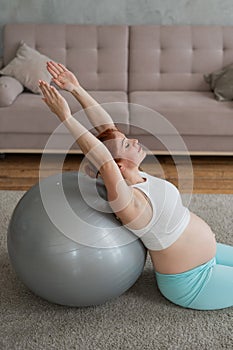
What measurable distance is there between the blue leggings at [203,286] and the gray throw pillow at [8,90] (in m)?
2.09

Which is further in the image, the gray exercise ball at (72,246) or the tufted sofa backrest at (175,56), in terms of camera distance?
the tufted sofa backrest at (175,56)

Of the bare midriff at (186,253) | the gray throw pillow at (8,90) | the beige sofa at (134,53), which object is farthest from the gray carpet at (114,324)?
the beige sofa at (134,53)

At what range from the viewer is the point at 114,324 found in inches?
83.9

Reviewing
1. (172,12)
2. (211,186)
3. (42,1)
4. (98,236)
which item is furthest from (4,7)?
(98,236)

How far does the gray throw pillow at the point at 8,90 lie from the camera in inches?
150

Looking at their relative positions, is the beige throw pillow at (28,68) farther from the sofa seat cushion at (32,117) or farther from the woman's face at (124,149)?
the woman's face at (124,149)

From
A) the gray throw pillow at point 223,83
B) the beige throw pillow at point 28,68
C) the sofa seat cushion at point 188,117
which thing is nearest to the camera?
the sofa seat cushion at point 188,117

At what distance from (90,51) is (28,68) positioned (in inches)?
21.4

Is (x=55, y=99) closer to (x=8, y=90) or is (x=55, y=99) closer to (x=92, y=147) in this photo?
(x=92, y=147)

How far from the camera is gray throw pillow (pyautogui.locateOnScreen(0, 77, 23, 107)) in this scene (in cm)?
382

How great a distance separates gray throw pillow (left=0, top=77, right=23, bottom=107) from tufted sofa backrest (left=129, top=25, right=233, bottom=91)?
3.10 feet

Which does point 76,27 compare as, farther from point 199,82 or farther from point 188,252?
point 188,252

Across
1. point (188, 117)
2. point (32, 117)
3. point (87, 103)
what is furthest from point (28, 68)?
point (87, 103)

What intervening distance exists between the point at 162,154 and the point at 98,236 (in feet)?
6.85
